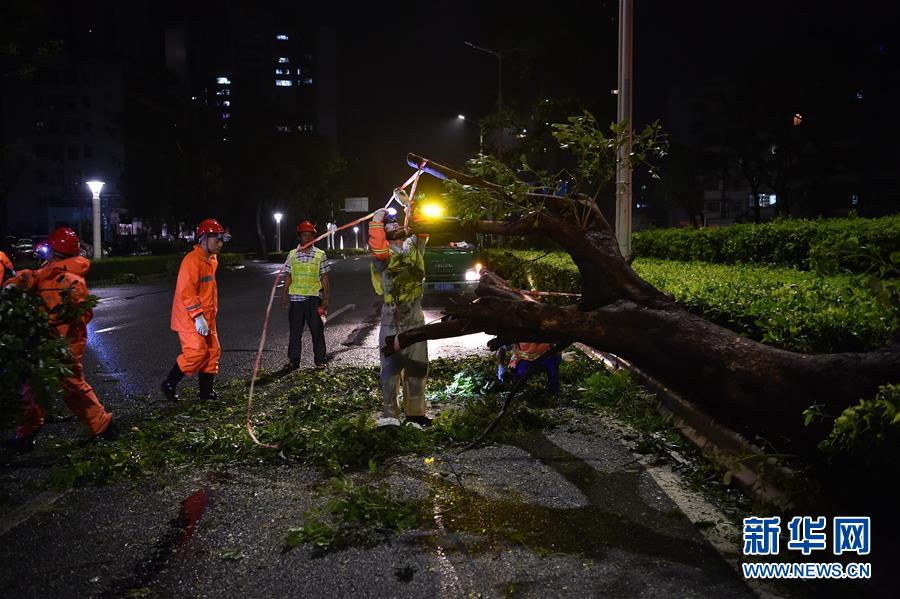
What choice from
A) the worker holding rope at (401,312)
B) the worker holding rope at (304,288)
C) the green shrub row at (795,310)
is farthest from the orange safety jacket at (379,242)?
the worker holding rope at (304,288)

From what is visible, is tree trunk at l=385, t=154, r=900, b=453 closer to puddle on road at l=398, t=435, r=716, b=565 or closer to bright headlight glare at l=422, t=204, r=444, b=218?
bright headlight glare at l=422, t=204, r=444, b=218

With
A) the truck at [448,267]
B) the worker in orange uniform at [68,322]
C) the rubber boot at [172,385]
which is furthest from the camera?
the truck at [448,267]

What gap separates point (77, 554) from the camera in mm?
4105

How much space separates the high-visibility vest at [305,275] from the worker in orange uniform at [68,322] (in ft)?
11.7

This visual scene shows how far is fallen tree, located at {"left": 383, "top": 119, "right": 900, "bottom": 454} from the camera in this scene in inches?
165

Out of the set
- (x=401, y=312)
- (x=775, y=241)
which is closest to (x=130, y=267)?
(x=775, y=241)

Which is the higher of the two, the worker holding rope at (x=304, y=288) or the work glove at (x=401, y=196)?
the work glove at (x=401, y=196)

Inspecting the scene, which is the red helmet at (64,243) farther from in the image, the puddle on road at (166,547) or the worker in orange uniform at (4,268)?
the puddle on road at (166,547)

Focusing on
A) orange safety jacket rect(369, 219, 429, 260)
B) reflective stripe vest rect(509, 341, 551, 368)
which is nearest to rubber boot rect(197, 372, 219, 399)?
orange safety jacket rect(369, 219, 429, 260)

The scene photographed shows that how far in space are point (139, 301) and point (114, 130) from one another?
2598 inches

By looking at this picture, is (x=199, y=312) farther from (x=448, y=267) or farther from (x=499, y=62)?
(x=499, y=62)

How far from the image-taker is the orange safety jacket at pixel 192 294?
7668 mm

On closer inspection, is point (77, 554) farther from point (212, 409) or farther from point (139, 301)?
point (139, 301)

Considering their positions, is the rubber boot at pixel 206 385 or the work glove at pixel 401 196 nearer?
the work glove at pixel 401 196
